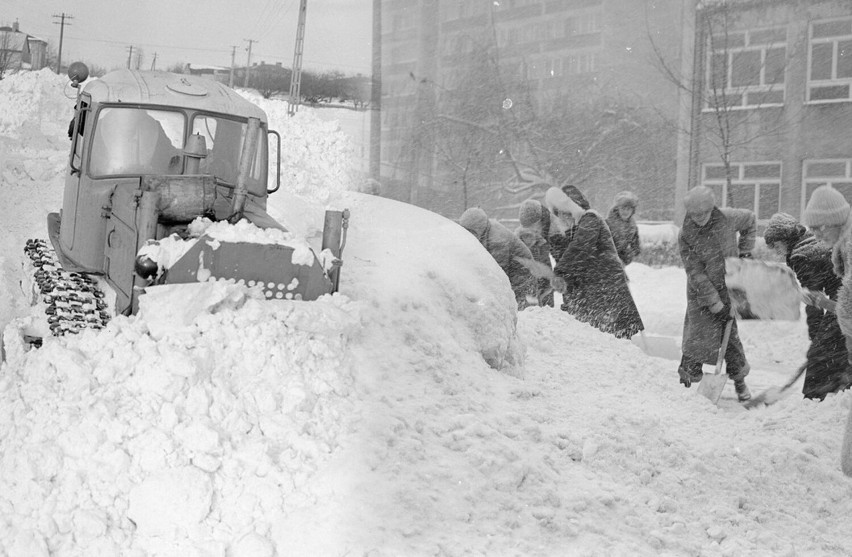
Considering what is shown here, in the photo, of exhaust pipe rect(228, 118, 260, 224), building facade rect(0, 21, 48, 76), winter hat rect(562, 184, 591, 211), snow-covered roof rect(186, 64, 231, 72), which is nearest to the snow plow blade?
exhaust pipe rect(228, 118, 260, 224)

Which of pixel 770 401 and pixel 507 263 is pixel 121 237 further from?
pixel 770 401

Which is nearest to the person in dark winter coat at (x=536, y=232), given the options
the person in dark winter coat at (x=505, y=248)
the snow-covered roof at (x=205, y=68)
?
the person in dark winter coat at (x=505, y=248)

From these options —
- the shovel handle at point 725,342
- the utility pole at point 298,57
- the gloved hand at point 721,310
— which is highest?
the utility pole at point 298,57

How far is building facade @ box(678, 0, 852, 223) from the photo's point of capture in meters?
16.4

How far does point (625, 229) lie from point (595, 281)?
1.02 metres

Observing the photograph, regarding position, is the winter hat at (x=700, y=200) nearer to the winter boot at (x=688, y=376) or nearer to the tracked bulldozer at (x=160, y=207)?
the winter boot at (x=688, y=376)

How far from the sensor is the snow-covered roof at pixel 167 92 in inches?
247

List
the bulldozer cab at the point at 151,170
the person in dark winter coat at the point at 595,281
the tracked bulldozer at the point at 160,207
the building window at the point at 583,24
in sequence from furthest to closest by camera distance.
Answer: the building window at the point at 583,24 < the person in dark winter coat at the point at 595,281 < the bulldozer cab at the point at 151,170 < the tracked bulldozer at the point at 160,207

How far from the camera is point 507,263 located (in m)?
8.89

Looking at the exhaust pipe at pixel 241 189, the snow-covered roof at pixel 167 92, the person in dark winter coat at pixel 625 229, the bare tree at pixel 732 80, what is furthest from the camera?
the bare tree at pixel 732 80

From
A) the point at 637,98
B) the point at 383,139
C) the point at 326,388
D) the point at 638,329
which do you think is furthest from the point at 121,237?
the point at 637,98

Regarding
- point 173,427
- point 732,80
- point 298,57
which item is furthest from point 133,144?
point 732,80

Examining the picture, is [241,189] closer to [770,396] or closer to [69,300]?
[69,300]

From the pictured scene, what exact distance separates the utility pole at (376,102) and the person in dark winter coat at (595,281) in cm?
675
